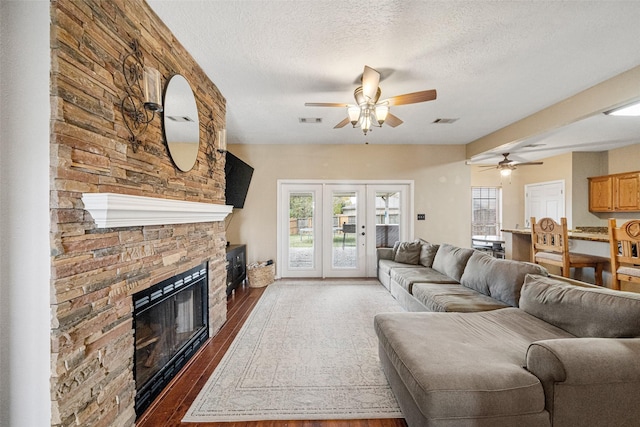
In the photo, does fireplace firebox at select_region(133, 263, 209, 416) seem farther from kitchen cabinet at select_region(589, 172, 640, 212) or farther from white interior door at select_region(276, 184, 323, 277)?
kitchen cabinet at select_region(589, 172, 640, 212)

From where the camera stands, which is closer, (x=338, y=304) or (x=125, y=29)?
(x=125, y=29)

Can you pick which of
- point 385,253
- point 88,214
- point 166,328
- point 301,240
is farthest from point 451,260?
point 88,214

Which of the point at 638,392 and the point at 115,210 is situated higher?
the point at 115,210

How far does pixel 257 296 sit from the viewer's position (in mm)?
4215

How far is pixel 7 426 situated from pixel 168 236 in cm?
116

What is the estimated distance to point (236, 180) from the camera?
4570 millimetres

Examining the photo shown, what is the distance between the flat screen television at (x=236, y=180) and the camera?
4.29m

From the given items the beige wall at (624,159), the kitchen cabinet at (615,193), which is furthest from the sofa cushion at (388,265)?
the beige wall at (624,159)

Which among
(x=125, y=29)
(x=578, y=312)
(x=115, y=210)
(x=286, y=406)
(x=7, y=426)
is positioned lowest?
(x=286, y=406)

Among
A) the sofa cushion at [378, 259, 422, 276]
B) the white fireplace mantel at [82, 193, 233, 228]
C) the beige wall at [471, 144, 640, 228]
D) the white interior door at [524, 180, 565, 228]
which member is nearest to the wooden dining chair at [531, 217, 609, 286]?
the sofa cushion at [378, 259, 422, 276]

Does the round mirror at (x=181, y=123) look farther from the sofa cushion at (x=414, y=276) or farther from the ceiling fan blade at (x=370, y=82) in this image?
the sofa cushion at (x=414, y=276)

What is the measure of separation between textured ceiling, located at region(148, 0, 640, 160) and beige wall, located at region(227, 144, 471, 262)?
73.2 inches

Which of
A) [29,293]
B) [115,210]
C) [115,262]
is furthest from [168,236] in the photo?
[29,293]

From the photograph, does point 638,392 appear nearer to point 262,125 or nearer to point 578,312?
point 578,312
